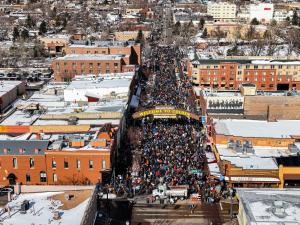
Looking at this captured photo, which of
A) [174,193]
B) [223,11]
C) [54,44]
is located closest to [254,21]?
[223,11]

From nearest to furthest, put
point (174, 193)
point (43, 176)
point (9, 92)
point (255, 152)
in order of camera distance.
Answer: point (174, 193) → point (43, 176) → point (255, 152) → point (9, 92)

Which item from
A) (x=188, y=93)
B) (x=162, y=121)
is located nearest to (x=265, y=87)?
(x=188, y=93)

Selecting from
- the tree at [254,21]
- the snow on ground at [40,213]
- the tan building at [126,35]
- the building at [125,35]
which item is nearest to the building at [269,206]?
the snow on ground at [40,213]

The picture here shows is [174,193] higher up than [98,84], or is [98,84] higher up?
[98,84]

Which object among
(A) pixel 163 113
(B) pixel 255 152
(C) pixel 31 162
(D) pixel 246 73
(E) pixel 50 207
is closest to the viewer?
(E) pixel 50 207

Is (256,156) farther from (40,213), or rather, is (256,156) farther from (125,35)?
(125,35)

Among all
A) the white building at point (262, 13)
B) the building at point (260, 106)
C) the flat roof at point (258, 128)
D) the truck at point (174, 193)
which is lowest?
the truck at point (174, 193)

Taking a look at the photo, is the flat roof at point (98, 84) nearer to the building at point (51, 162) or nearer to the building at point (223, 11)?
the building at point (51, 162)

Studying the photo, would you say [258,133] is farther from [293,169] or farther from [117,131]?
[117,131]
